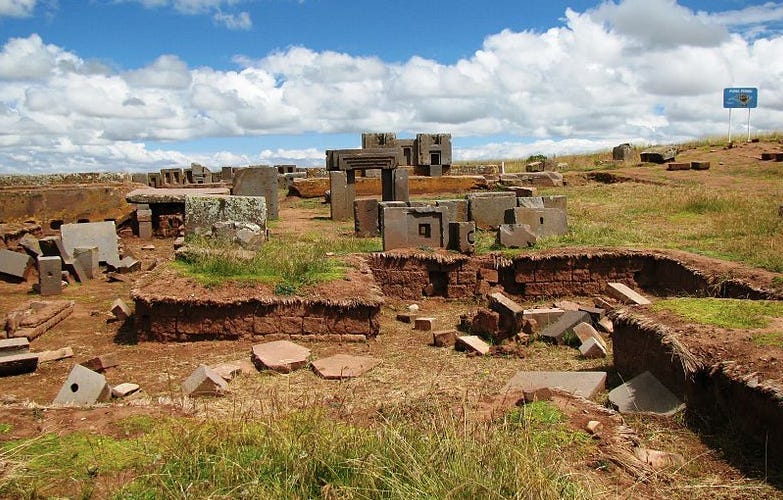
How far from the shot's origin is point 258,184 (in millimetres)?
18000

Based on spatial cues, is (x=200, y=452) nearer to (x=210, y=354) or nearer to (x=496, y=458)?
(x=496, y=458)

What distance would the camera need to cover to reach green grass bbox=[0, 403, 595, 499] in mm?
3423

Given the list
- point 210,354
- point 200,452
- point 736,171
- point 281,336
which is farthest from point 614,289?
point 736,171

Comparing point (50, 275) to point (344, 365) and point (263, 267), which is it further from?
point (344, 365)

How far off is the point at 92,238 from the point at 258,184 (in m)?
5.92

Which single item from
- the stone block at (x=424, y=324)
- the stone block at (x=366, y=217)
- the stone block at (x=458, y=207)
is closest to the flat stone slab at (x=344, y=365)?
the stone block at (x=424, y=324)

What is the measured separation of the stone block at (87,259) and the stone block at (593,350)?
28.1 ft

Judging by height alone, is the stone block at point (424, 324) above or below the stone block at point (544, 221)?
below

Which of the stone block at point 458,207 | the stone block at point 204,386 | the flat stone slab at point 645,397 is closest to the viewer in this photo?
the flat stone slab at point 645,397

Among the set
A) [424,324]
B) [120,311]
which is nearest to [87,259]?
[120,311]

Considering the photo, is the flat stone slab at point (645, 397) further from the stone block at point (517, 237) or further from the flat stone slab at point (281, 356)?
the stone block at point (517, 237)

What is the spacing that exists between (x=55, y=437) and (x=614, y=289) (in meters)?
7.93

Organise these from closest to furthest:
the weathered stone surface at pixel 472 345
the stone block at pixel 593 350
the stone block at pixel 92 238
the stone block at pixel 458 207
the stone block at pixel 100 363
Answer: the stone block at pixel 100 363 → the stone block at pixel 593 350 → the weathered stone surface at pixel 472 345 → the stone block at pixel 92 238 → the stone block at pixel 458 207

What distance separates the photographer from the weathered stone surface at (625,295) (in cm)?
931
